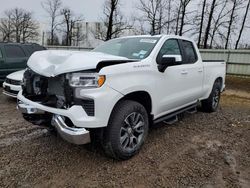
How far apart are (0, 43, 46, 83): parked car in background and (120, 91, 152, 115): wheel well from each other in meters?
6.80

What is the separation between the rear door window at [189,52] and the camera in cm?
499

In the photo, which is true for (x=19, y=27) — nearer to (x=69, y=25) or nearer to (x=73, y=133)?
(x=69, y=25)

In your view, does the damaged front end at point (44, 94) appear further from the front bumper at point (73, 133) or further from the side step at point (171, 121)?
the side step at point (171, 121)

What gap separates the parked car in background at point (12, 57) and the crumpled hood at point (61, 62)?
6087 millimetres

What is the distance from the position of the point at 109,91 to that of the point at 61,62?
2.39ft

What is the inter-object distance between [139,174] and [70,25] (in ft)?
133

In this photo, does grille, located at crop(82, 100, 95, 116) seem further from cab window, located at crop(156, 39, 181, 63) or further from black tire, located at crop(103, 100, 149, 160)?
cab window, located at crop(156, 39, 181, 63)

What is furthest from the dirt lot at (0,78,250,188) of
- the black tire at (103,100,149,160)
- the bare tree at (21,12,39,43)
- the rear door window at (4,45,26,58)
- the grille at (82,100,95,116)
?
the bare tree at (21,12,39,43)

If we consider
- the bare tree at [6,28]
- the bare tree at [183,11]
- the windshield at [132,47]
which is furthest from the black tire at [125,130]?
the bare tree at [6,28]

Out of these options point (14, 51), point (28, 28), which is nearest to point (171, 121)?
point (14, 51)

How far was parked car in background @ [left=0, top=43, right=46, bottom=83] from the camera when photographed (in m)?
8.84

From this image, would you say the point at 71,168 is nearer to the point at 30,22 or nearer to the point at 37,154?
the point at 37,154

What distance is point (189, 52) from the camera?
17.0 feet

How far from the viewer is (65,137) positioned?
2971 mm
